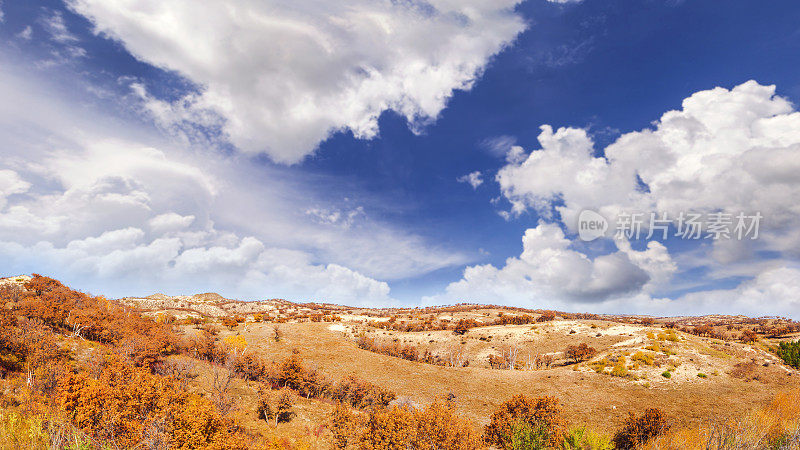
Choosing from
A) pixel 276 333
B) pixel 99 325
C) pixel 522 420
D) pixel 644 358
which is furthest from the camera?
pixel 276 333

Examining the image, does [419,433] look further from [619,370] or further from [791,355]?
[791,355]

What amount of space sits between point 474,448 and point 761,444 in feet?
56.1

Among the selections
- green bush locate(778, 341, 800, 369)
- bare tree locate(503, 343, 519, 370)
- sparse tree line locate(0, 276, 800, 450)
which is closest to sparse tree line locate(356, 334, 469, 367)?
bare tree locate(503, 343, 519, 370)

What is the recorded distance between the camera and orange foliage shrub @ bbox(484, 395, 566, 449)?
68.4 feet

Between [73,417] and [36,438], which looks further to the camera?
[73,417]

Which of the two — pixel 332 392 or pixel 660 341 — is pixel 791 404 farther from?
pixel 332 392

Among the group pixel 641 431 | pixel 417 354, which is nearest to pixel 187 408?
pixel 641 431

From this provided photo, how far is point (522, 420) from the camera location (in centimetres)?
2177

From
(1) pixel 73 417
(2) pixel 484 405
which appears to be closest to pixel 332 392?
(2) pixel 484 405

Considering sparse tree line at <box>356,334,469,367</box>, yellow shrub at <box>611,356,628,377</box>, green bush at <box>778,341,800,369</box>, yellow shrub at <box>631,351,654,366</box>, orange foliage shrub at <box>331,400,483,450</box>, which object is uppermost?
green bush at <box>778,341,800,369</box>

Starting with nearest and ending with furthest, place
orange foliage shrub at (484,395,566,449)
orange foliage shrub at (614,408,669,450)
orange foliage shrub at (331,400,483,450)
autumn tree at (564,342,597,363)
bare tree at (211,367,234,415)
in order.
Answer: orange foliage shrub at (331,400,483,450) → bare tree at (211,367,234,415) → orange foliage shrub at (484,395,566,449) → orange foliage shrub at (614,408,669,450) → autumn tree at (564,342,597,363)

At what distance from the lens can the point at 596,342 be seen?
50344mm

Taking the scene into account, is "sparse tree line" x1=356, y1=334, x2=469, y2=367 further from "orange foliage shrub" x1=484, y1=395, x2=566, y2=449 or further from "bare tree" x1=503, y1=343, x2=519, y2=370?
"orange foliage shrub" x1=484, y1=395, x2=566, y2=449

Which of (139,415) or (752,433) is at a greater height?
(752,433)
